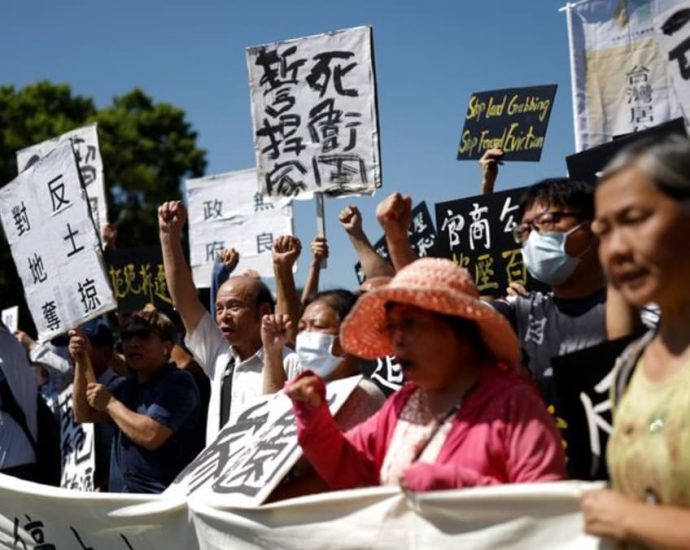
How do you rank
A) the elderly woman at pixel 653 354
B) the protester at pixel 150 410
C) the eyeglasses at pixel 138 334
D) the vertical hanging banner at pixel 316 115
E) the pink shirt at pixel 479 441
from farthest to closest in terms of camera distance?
1. the vertical hanging banner at pixel 316 115
2. the eyeglasses at pixel 138 334
3. the protester at pixel 150 410
4. the pink shirt at pixel 479 441
5. the elderly woman at pixel 653 354

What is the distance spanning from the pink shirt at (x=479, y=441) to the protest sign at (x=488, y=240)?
2265mm

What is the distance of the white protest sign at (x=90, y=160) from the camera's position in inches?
304

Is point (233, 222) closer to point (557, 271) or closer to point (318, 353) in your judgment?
point (318, 353)

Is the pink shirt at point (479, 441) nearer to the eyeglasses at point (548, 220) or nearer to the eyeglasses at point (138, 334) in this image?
the eyeglasses at point (548, 220)

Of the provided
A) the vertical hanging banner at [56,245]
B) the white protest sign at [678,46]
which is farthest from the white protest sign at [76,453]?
the white protest sign at [678,46]

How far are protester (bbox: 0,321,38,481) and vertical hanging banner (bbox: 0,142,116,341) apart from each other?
8.0 inches

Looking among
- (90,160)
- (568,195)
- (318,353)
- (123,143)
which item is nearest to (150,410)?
(318,353)

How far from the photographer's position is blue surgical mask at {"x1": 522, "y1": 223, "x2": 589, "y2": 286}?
3752mm

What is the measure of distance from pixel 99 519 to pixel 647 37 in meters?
3.69

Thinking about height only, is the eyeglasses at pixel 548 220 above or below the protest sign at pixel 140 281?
above

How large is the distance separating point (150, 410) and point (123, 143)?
2980cm

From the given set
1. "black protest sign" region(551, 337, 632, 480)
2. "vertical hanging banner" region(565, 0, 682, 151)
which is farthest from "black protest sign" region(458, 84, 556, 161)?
"black protest sign" region(551, 337, 632, 480)

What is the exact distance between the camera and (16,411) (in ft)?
19.9

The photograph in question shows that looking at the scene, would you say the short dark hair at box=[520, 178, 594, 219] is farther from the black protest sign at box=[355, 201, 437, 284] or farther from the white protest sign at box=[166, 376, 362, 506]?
the black protest sign at box=[355, 201, 437, 284]
